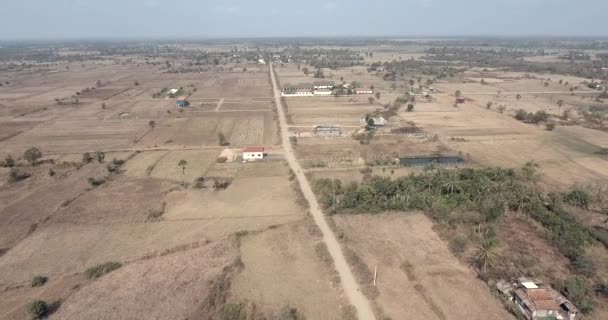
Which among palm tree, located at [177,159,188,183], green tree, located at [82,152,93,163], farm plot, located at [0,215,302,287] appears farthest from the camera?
green tree, located at [82,152,93,163]

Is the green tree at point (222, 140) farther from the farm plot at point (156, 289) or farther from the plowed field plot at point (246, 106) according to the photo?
the farm plot at point (156, 289)

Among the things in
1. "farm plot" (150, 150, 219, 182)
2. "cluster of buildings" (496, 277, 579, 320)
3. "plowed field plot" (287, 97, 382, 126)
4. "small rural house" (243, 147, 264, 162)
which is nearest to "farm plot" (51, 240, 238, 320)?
"farm plot" (150, 150, 219, 182)

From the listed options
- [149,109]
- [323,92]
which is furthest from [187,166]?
[323,92]

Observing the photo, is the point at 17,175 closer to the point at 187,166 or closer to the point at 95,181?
the point at 95,181

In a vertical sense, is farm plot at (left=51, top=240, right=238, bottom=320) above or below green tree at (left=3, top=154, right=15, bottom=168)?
below

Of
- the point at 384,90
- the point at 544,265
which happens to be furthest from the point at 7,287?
the point at 384,90

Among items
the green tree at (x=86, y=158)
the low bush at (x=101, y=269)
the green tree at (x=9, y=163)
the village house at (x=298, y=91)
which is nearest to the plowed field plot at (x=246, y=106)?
the village house at (x=298, y=91)

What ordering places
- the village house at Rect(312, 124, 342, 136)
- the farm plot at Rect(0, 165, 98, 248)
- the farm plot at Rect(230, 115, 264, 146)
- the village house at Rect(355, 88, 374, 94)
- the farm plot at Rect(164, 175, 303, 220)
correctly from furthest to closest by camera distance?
the village house at Rect(355, 88, 374, 94) < the village house at Rect(312, 124, 342, 136) < the farm plot at Rect(230, 115, 264, 146) < the farm plot at Rect(164, 175, 303, 220) < the farm plot at Rect(0, 165, 98, 248)

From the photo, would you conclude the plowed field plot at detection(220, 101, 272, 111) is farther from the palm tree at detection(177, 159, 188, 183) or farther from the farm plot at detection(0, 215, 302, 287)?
the farm plot at detection(0, 215, 302, 287)
